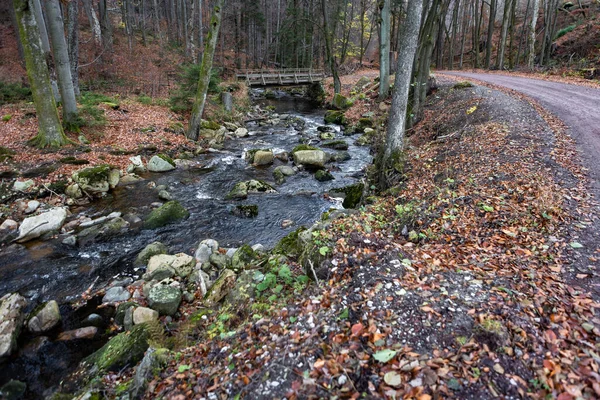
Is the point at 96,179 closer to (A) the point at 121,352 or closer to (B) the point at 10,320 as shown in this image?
(B) the point at 10,320

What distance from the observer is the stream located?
4.62 m

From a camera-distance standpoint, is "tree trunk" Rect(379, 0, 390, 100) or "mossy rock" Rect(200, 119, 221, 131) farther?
"tree trunk" Rect(379, 0, 390, 100)

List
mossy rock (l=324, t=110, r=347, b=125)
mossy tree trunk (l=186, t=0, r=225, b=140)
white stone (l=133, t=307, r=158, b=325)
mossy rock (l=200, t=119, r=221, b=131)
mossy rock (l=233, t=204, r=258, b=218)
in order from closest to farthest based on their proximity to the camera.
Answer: white stone (l=133, t=307, r=158, b=325) < mossy rock (l=233, t=204, r=258, b=218) < mossy tree trunk (l=186, t=0, r=225, b=140) < mossy rock (l=200, t=119, r=221, b=131) < mossy rock (l=324, t=110, r=347, b=125)

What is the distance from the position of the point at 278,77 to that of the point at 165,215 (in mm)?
20863

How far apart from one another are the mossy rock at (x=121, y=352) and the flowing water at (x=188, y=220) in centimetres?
176

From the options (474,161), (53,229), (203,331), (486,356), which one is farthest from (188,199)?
(486,356)

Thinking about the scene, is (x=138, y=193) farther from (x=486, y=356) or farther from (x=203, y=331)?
(x=486, y=356)

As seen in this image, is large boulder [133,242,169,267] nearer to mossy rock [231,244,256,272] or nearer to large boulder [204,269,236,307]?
mossy rock [231,244,256,272]

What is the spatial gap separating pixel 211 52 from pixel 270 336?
1306 centimetres

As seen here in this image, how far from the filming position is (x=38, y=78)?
32.1 feet

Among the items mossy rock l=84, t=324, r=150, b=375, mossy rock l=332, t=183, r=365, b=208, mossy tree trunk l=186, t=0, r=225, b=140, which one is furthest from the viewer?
mossy tree trunk l=186, t=0, r=225, b=140

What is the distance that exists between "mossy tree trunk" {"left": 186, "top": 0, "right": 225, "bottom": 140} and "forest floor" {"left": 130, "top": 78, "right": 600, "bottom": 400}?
1074 cm

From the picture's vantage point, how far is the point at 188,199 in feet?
31.0

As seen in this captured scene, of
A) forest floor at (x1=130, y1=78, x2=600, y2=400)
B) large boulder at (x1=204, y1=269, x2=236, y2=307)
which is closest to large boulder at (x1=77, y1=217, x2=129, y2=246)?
large boulder at (x1=204, y1=269, x2=236, y2=307)
